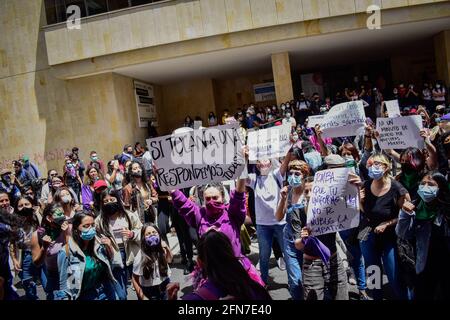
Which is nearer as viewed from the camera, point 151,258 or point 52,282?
point 52,282

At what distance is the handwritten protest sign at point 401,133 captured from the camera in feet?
17.2

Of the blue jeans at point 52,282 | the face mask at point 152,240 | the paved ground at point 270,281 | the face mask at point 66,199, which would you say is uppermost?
the face mask at point 66,199

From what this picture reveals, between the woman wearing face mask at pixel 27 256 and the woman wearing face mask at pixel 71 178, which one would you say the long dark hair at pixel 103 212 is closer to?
the woman wearing face mask at pixel 27 256

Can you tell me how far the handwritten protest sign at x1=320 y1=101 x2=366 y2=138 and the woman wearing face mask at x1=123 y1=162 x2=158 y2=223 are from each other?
2.77m

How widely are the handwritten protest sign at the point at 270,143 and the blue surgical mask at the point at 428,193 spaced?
169cm

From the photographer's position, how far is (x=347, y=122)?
605 cm

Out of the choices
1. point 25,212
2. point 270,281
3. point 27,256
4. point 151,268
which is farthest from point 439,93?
point 27,256

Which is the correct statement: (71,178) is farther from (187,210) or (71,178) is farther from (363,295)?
(363,295)

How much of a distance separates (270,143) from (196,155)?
4.77 feet

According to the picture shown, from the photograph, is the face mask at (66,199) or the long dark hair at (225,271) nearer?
the long dark hair at (225,271)

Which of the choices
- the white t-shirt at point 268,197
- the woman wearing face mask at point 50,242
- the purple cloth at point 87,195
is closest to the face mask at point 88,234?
the woman wearing face mask at point 50,242

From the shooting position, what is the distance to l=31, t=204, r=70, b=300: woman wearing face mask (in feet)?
11.7

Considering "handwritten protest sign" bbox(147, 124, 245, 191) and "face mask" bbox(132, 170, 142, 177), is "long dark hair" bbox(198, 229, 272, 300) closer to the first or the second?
"handwritten protest sign" bbox(147, 124, 245, 191)
